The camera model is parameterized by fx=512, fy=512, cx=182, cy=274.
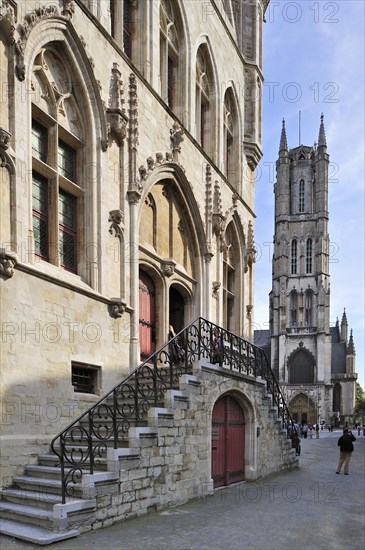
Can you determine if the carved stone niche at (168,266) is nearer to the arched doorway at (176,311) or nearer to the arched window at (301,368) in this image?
the arched doorway at (176,311)

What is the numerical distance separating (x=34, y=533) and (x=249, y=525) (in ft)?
10.7

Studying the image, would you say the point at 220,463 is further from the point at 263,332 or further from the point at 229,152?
the point at 263,332

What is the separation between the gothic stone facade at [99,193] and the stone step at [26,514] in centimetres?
78

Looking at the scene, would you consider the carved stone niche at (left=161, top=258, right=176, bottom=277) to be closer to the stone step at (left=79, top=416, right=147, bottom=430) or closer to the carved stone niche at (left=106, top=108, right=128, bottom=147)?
the carved stone niche at (left=106, top=108, right=128, bottom=147)

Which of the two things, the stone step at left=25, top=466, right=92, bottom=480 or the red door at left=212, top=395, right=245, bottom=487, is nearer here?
the stone step at left=25, top=466, right=92, bottom=480

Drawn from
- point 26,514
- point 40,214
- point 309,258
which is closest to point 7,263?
point 40,214

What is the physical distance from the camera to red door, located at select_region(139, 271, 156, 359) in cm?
1357

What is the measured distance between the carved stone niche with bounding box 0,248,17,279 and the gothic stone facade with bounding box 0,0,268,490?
22 millimetres

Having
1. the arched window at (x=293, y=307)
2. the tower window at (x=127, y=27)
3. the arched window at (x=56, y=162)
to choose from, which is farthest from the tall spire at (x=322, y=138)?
the arched window at (x=56, y=162)

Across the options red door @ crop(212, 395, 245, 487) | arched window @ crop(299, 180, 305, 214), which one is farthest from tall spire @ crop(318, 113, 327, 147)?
red door @ crop(212, 395, 245, 487)

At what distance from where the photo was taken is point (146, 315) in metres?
13.9

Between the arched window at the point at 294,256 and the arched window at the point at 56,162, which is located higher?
the arched window at the point at 294,256

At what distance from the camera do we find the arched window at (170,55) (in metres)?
14.9

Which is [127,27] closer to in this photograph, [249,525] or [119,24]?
[119,24]
